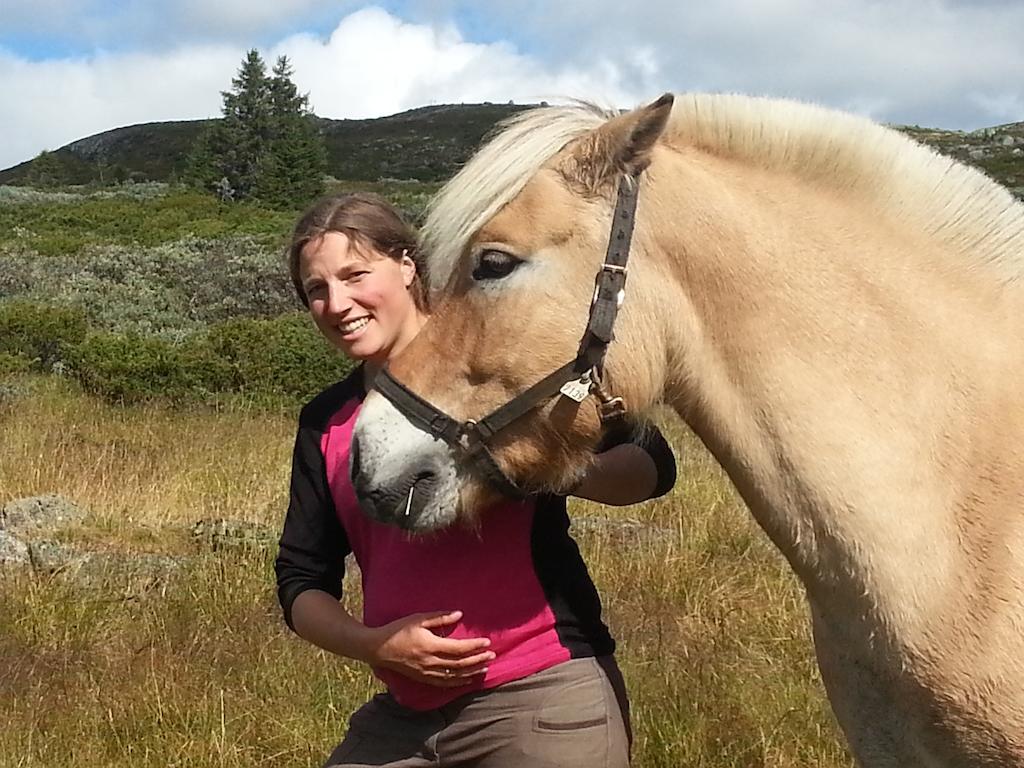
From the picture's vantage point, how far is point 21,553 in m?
5.82

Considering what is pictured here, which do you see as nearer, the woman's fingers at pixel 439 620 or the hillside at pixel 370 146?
the woman's fingers at pixel 439 620

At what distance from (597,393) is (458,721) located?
0.82m

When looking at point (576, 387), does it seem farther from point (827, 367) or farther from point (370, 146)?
point (370, 146)

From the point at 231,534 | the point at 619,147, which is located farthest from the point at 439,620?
the point at 231,534

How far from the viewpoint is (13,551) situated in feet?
19.1

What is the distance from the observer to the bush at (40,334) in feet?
40.8

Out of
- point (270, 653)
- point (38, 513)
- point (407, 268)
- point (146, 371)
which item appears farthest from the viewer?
point (146, 371)

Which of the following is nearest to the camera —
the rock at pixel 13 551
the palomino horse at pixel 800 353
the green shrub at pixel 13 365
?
the palomino horse at pixel 800 353

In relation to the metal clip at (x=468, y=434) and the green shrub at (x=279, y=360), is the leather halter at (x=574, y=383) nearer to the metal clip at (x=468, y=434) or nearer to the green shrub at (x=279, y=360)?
the metal clip at (x=468, y=434)

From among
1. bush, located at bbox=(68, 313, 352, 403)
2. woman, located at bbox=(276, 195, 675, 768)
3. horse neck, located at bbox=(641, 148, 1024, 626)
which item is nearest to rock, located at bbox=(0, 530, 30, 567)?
woman, located at bbox=(276, 195, 675, 768)

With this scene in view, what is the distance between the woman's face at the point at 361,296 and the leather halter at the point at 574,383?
33cm

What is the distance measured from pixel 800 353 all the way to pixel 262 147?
48.4m

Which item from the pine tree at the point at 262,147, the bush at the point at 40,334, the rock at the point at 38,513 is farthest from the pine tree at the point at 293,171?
the rock at the point at 38,513

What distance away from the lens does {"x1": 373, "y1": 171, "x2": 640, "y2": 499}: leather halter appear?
2266 mm
